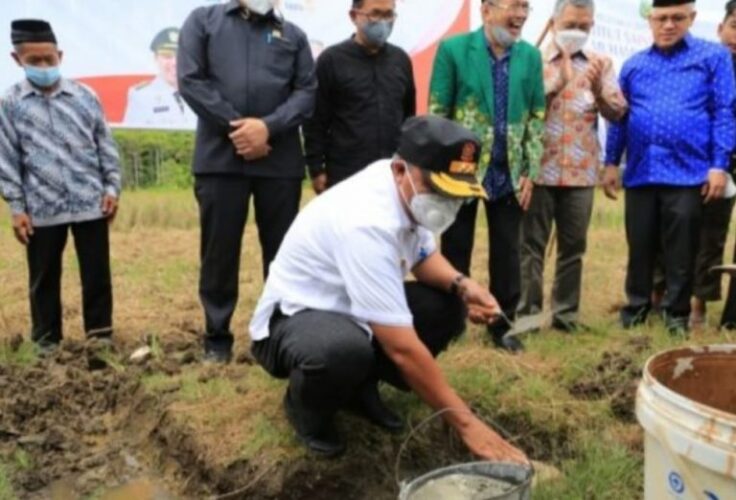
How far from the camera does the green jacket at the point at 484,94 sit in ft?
14.0

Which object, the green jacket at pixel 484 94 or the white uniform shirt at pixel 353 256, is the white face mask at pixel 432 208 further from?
the green jacket at pixel 484 94

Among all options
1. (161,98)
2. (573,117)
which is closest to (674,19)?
(573,117)

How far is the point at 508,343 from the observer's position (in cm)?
433

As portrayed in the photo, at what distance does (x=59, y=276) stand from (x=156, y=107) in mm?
4653

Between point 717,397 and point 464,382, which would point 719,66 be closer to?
point 464,382

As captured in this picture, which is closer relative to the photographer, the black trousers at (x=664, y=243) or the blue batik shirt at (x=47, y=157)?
the blue batik shirt at (x=47, y=157)

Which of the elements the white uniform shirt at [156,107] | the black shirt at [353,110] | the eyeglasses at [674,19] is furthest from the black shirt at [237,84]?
the white uniform shirt at [156,107]

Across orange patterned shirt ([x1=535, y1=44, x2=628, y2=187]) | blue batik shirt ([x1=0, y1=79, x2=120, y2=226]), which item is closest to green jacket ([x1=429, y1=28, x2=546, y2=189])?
orange patterned shirt ([x1=535, y1=44, x2=628, y2=187])

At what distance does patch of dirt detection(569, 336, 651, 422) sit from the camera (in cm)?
357

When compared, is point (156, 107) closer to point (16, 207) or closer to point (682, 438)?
point (16, 207)

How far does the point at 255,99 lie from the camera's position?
4086 mm

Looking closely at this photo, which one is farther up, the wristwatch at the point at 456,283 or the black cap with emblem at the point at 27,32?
the black cap with emblem at the point at 27,32

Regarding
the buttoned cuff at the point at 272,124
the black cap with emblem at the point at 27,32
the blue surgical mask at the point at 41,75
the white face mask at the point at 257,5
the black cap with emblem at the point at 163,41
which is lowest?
the black cap with emblem at the point at 163,41

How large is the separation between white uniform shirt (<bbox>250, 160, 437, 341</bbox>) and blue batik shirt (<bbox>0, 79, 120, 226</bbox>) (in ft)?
5.35
